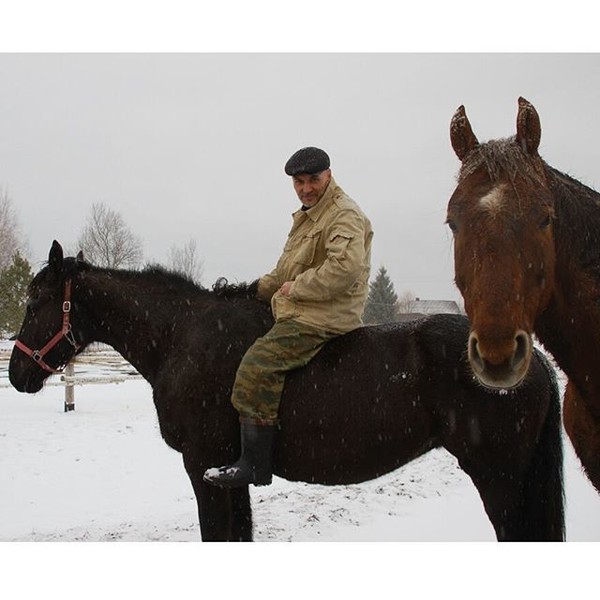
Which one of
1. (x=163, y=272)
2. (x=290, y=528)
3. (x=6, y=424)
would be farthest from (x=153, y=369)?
(x=6, y=424)

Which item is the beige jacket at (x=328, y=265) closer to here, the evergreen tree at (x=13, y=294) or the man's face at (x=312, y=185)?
the man's face at (x=312, y=185)

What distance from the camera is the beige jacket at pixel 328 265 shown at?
11.6ft

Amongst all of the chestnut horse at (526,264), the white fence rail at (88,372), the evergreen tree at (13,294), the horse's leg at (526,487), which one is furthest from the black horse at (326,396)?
the evergreen tree at (13,294)

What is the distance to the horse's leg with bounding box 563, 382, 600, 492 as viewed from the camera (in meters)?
2.72

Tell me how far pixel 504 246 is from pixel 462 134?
28.7 inches

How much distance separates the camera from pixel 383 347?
147 inches

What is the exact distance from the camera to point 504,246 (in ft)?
7.29

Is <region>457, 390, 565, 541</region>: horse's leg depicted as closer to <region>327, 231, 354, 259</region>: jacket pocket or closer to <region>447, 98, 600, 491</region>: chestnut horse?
<region>447, 98, 600, 491</region>: chestnut horse

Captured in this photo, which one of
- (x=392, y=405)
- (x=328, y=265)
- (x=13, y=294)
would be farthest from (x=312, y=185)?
(x=13, y=294)

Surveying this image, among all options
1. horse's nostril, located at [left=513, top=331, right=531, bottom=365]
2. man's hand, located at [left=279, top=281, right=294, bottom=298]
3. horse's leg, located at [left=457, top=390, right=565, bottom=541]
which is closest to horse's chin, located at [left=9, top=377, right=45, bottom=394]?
man's hand, located at [left=279, top=281, right=294, bottom=298]

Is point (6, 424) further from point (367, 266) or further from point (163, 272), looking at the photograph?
point (367, 266)

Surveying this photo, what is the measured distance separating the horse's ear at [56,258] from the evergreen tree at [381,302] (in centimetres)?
1508

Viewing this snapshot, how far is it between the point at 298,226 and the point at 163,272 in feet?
4.01

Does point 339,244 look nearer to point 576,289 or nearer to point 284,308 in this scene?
point 284,308
